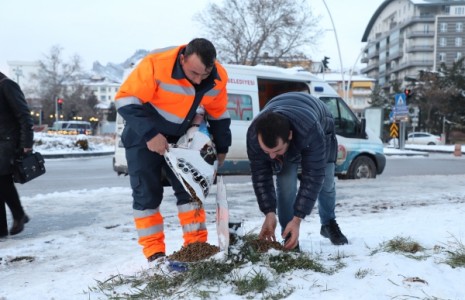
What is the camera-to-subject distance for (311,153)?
318 centimetres

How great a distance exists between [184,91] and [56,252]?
7.52ft

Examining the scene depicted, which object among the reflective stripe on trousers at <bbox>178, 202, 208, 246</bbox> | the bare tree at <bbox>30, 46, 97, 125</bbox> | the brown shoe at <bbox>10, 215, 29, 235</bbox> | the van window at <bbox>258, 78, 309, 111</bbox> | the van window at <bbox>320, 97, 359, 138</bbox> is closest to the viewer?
the reflective stripe on trousers at <bbox>178, 202, 208, 246</bbox>

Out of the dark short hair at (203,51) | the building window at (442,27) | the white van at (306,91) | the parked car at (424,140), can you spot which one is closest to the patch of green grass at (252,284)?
the dark short hair at (203,51)

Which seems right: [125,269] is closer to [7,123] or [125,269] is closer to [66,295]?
[66,295]

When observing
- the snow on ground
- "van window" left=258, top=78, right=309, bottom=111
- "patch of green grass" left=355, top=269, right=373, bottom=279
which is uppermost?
"van window" left=258, top=78, right=309, bottom=111

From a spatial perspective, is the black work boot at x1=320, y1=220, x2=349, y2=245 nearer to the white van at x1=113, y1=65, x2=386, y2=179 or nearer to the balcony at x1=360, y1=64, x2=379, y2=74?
the white van at x1=113, y1=65, x2=386, y2=179

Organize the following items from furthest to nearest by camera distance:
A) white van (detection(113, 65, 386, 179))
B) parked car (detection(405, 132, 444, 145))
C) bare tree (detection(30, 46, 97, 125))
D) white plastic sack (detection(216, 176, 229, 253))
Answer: bare tree (detection(30, 46, 97, 125))
parked car (detection(405, 132, 444, 145))
white van (detection(113, 65, 386, 179))
white plastic sack (detection(216, 176, 229, 253))

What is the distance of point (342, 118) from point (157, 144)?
24.3ft

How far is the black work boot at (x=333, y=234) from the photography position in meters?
4.03

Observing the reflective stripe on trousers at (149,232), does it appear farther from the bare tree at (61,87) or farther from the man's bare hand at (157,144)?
the bare tree at (61,87)

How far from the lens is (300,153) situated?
331 cm

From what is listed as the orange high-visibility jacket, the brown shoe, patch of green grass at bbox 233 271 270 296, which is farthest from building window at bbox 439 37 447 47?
patch of green grass at bbox 233 271 270 296

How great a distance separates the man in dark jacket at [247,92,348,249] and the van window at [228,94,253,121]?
5.04 meters

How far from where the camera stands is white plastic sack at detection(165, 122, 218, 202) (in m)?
3.23
